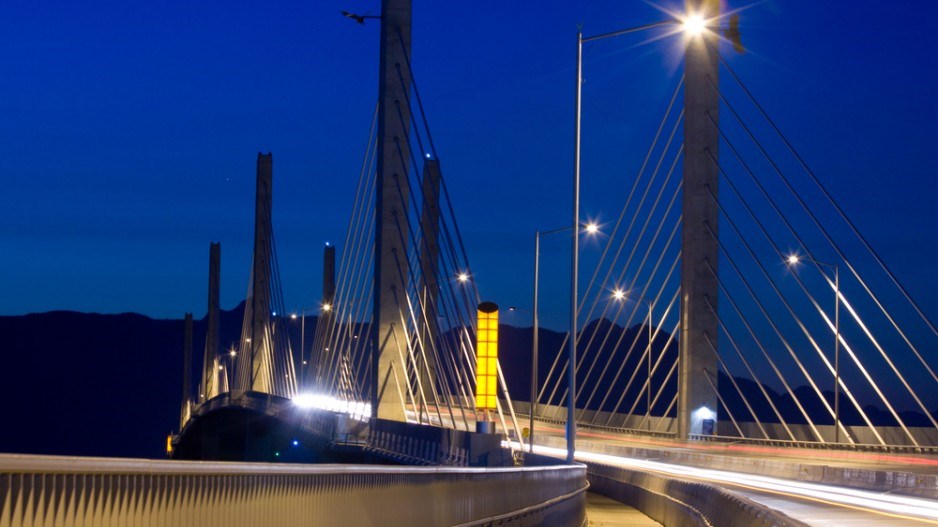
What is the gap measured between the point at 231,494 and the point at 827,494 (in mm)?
24956

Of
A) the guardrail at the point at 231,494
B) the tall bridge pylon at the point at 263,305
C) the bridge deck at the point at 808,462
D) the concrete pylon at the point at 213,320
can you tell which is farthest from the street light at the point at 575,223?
the concrete pylon at the point at 213,320

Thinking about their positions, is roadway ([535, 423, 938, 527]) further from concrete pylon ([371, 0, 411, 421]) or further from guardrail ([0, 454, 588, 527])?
concrete pylon ([371, 0, 411, 421])

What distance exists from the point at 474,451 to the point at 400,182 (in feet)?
49.8

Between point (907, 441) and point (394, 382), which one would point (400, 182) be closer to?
point (394, 382)

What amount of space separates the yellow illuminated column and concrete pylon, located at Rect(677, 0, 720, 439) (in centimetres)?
1952

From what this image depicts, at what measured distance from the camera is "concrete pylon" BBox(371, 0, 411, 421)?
138 feet

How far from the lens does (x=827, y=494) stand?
31312 millimetres

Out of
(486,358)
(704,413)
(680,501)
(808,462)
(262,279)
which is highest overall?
(262,279)

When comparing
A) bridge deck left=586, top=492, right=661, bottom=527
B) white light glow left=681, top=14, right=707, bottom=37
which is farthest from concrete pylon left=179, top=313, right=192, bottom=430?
white light glow left=681, top=14, right=707, bottom=37

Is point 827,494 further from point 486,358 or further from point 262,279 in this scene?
point 262,279

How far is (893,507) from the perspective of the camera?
87.3 feet

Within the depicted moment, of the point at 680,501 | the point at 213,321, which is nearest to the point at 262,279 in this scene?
the point at 213,321

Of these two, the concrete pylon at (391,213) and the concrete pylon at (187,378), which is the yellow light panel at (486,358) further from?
the concrete pylon at (187,378)

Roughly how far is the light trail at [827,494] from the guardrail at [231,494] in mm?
11648
